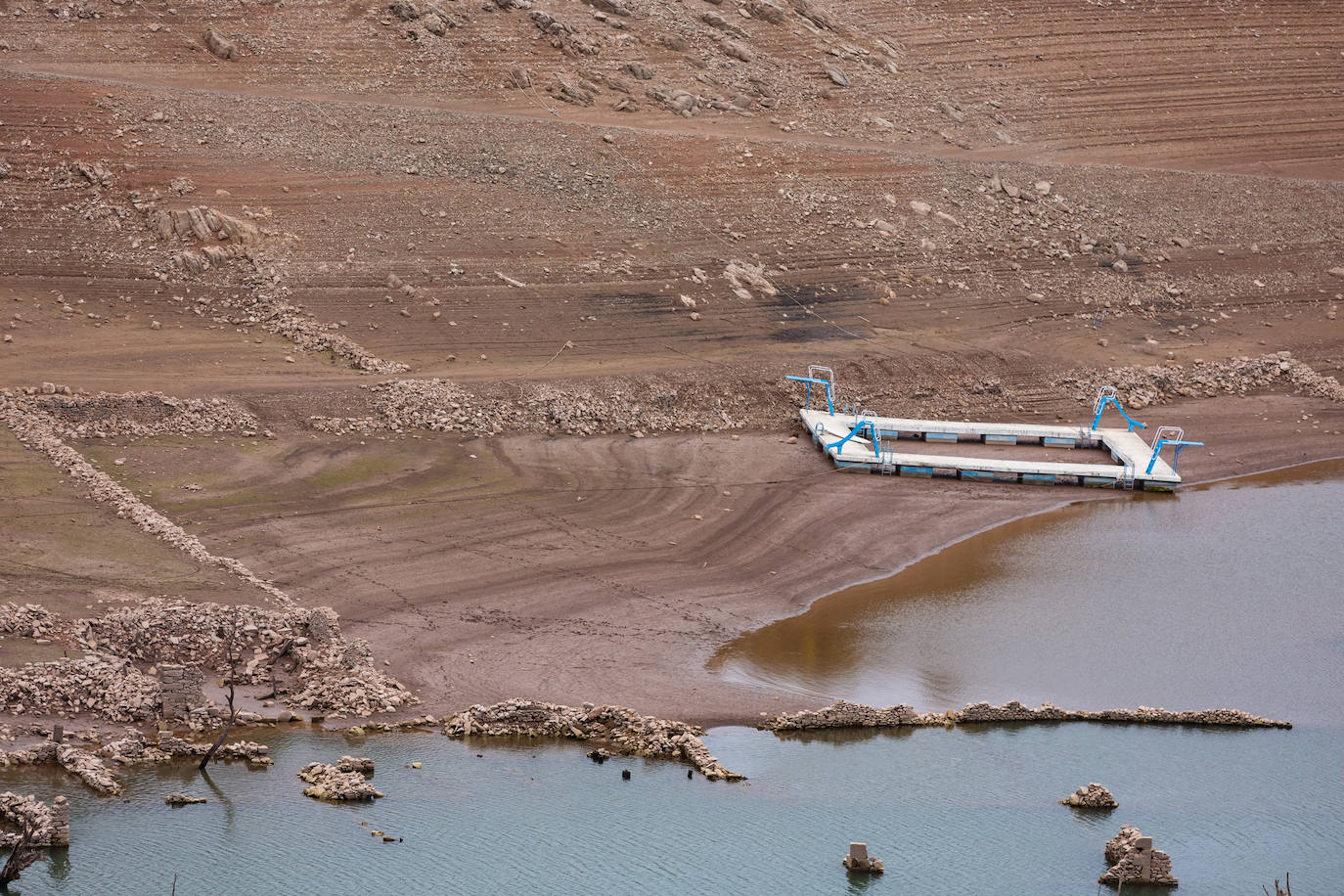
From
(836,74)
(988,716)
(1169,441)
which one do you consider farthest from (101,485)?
(836,74)

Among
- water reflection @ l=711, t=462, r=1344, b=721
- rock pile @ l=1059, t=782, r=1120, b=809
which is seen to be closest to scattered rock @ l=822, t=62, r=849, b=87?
water reflection @ l=711, t=462, r=1344, b=721

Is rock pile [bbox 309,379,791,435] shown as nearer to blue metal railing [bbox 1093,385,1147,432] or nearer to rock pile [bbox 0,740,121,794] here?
Answer: blue metal railing [bbox 1093,385,1147,432]

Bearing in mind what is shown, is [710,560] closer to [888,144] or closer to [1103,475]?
[1103,475]

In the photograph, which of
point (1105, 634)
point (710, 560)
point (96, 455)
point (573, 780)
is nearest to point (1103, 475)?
point (1105, 634)

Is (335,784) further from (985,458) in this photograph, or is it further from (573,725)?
(985,458)

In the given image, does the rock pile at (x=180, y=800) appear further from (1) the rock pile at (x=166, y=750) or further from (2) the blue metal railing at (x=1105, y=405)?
(2) the blue metal railing at (x=1105, y=405)

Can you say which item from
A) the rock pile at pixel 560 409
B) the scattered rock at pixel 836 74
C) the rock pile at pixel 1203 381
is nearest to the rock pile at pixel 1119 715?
the rock pile at pixel 560 409
